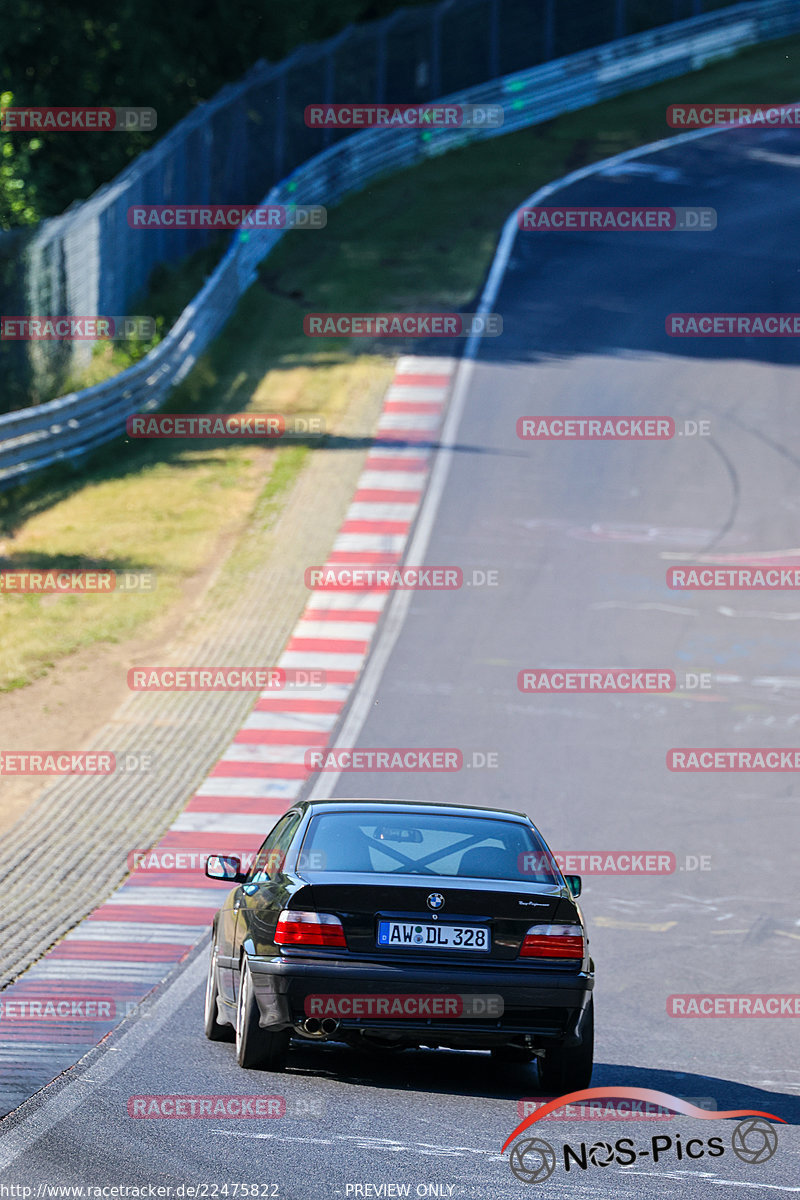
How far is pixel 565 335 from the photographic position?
28422 mm

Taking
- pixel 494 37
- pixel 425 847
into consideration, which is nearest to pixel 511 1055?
pixel 425 847

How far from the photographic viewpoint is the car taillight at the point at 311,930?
24.4 ft

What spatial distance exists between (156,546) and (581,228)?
15.3m

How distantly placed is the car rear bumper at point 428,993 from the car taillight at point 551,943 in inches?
3.3

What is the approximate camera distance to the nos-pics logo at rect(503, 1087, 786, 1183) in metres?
6.66

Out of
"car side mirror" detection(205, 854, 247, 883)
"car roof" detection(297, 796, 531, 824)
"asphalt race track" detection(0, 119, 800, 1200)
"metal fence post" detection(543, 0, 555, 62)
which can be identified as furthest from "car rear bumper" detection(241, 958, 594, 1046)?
"metal fence post" detection(543, 0, 555, 62)

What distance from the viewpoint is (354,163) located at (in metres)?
37.1

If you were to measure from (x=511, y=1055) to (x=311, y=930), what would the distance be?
1.44 meters

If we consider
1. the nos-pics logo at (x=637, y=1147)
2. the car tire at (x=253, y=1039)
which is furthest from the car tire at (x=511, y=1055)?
the car tire at (x=253, y=1039)

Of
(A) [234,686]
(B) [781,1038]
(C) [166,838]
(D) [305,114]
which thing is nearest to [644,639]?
(A) [234,686]

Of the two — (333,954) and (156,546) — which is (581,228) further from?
(333,954)

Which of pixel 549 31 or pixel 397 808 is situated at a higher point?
pixel 549 31

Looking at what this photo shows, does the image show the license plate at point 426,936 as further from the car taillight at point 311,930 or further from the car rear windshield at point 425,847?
the car rear windshield at point 425,847

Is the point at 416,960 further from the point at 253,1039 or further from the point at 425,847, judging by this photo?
the point at 253,1039
